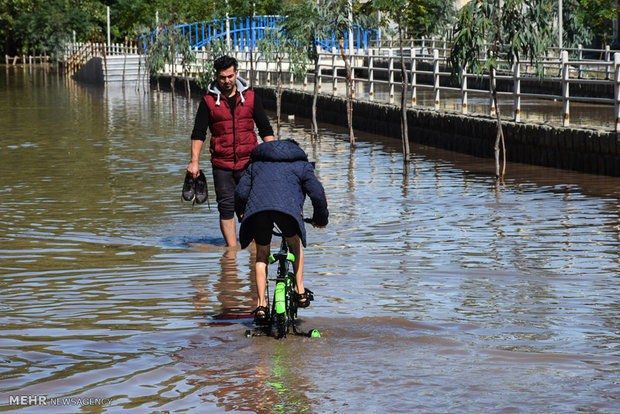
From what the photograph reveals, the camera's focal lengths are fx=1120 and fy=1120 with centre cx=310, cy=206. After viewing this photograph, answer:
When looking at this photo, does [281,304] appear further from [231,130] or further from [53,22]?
[53,22]

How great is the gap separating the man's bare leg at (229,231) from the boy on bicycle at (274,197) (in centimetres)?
344

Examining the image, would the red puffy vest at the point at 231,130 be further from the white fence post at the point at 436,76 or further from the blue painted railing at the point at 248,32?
the blue painted railing at the point at 248,32

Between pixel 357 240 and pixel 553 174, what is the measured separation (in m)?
6.81

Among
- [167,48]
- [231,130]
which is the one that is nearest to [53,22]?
[167,48]

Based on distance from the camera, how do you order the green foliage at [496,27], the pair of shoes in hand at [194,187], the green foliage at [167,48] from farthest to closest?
1. the green foliage at [167,48]
2. the green foliage at [496,27]
3. the pair of shoes in hand at [194,187]

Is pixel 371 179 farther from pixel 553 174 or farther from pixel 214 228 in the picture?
pixel 214 228

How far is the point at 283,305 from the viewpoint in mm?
7203

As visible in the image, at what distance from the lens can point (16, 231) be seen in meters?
12.8

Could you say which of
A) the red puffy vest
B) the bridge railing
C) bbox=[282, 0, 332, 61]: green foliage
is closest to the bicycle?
the red puffy vest

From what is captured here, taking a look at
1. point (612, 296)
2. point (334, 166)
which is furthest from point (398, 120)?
point (612, 296)

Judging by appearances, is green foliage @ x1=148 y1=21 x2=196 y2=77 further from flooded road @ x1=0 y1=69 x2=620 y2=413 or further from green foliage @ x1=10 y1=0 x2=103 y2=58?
green foliage @ x1=10 y1=0 x2=103 y2=58

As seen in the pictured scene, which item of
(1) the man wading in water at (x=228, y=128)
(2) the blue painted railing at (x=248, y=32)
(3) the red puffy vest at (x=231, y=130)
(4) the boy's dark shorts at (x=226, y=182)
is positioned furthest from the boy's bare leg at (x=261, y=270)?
(2) the blue painted railing at (x=248, y=32)

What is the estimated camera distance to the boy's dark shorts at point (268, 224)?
24.3 feet

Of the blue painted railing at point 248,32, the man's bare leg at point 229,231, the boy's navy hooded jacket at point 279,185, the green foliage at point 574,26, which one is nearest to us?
the boy's navy hooded jacket at point 279,185
